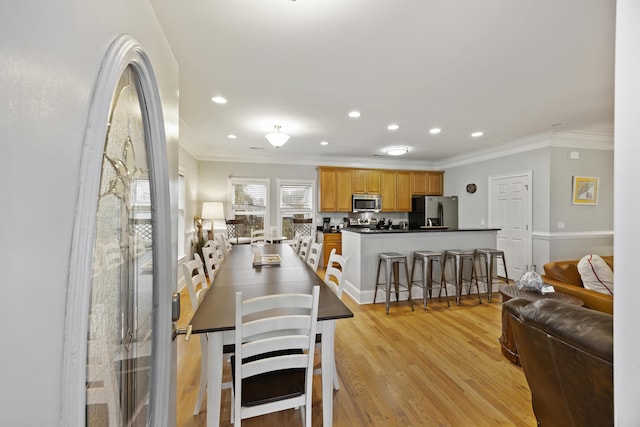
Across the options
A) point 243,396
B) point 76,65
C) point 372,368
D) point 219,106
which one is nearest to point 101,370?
point 76,65

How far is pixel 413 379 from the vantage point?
7.01 feet

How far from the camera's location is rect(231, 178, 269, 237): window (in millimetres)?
5844

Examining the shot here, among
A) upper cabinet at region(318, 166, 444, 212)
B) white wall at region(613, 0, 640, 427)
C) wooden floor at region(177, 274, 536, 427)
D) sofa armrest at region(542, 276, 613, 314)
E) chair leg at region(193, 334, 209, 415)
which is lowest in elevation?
wooden floor at region(177, 274, 536, 427)

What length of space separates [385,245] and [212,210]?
3.33m

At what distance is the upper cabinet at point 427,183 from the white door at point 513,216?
1371mm

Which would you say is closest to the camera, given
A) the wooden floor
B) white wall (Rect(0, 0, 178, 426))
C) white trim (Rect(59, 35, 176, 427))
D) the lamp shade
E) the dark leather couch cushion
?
white wall (Rect(0, 0, 178, 426))

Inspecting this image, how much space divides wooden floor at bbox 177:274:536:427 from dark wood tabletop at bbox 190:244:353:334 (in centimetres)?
77

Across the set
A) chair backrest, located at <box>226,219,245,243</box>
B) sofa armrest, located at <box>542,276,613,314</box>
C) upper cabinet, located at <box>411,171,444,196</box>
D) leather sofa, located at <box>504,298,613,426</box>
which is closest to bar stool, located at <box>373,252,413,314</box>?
sofa armrest, located at <box>542,276,613,314</box>

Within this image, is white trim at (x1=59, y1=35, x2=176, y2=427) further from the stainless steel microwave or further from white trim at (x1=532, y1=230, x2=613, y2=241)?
white trim at (x1=532, y1=230, x2=613, y2=241)

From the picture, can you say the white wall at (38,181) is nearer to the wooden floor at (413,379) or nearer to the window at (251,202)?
the wooden floor at (413,379)

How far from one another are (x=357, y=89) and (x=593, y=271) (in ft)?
9.49

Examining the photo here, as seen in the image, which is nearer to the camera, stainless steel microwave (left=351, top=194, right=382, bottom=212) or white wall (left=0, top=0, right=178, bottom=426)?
white wall (left=0, top=0, right=178, bottom=426)

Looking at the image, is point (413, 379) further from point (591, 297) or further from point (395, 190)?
point (395, 190)

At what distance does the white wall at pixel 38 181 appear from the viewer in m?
0.36
